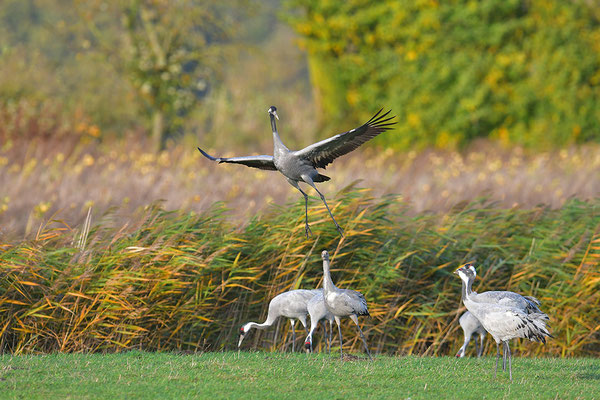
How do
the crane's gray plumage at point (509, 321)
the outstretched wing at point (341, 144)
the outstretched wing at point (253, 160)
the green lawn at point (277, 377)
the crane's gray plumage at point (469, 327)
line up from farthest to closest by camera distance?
the crane's gray plumage at point (469, 327) < the crane's gray plumage at point (509, 321) < the green lawn at point (277, 377) < the outstretched wing at point (253, 160) < the outstretched wing at point (341, 144)

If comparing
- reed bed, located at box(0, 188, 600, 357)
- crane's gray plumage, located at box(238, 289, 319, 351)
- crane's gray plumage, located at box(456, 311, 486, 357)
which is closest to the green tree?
reed bed, located at box(0, 188, 600, 357)

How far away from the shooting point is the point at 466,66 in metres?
20.6

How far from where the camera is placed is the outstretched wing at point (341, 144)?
18.7ft

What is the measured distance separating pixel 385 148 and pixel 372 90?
4.99 feet

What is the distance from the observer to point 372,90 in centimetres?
2102

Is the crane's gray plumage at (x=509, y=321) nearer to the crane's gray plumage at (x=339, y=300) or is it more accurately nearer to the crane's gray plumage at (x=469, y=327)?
the crane's gray plumage at (x=339, y=300)

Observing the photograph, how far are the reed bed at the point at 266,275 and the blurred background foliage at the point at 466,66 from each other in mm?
10596

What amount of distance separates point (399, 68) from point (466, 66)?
1.67 metres

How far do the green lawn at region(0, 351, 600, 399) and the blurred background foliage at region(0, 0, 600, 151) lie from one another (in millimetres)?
12510

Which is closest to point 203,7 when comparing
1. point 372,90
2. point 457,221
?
point 372,90

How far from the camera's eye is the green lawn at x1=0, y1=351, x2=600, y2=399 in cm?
661

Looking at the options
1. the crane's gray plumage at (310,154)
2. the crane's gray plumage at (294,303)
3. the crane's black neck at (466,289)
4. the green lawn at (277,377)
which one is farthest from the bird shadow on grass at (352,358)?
the crane's gray plumage at (310,154)

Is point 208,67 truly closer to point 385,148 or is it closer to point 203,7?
point 203,7

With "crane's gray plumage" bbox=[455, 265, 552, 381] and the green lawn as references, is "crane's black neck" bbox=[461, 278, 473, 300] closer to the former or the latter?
"crane's gray plumage" bbox=[455, 265, 552, 381]
